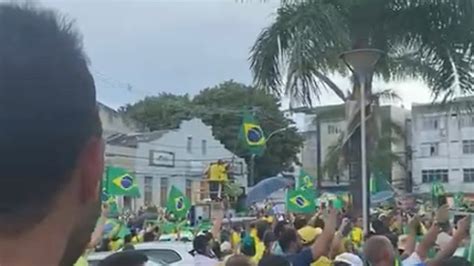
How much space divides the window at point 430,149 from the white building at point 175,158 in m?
22.6

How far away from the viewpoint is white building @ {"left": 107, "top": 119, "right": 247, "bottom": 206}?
48438 millimetres

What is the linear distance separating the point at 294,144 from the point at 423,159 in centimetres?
2112

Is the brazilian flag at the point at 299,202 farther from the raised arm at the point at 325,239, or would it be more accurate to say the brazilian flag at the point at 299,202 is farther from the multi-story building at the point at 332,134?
the raised arm at the point at 325,239

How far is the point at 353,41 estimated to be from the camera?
38.6 ft

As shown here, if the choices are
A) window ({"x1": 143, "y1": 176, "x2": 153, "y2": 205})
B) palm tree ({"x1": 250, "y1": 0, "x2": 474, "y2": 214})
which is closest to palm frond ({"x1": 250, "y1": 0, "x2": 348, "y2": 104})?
palm tree ({"x1": 250, "y1": 0, "x2": 474, "y2": 214})

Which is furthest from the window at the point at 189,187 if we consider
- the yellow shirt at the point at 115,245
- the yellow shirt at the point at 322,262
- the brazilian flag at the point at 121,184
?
the yellow shirt at the point at 322,262

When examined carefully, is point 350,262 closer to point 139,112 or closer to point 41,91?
point 41,91

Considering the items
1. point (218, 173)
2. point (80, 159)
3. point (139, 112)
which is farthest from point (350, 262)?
point (139, 112)

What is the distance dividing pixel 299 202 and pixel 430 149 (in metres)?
58.8

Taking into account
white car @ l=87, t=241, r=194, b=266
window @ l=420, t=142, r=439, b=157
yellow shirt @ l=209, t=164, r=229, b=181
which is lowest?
white car @ l=87, t=241, r=194, b=266

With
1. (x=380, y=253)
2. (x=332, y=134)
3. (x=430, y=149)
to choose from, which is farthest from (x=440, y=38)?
(x=430, y=149)

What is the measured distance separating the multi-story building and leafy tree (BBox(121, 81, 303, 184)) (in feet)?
6.01

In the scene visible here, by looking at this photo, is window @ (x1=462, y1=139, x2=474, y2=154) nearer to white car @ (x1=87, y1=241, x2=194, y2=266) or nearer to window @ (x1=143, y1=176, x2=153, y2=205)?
window @ (x1=143, y1=176, x2=153, y2=205)

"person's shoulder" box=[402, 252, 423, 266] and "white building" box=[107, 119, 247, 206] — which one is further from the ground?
"white building" box=[107, 119, 247, 206]
